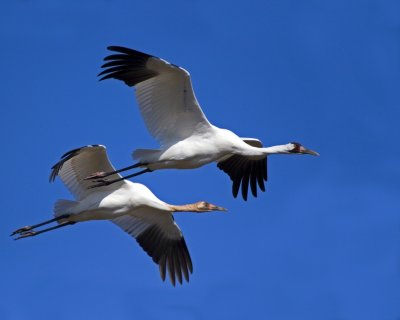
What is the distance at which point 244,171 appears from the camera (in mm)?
24734

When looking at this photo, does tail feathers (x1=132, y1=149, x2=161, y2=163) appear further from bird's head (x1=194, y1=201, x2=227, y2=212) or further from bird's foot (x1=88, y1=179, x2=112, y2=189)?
bird's head (x1=194, y1=201, x2=227, y2=212)

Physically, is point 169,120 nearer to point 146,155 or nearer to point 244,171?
point 146,155

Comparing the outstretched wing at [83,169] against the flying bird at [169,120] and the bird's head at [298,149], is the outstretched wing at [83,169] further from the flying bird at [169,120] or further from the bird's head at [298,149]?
the bird's head at [298,149]

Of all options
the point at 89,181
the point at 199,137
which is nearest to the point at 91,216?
the point at 89,181

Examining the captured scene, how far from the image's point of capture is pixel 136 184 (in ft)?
75.8

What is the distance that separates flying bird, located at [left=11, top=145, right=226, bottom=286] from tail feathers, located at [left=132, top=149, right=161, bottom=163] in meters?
0.49

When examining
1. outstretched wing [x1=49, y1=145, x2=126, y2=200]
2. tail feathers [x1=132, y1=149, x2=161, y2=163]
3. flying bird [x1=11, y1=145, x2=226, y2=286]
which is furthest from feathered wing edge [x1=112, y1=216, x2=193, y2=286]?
tail feathers [x1=132, y1=149, x2=161, y2=163]

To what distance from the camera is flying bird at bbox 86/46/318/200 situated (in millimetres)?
21922

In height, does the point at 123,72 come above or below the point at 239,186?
above

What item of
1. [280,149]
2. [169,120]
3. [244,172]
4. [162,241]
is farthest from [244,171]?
[169,120]

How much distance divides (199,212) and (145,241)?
3.41 feet

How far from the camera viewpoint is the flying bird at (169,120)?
21922 millimetres

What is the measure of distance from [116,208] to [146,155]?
0.99m

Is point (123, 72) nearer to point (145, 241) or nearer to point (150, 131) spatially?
point (150, 131)
